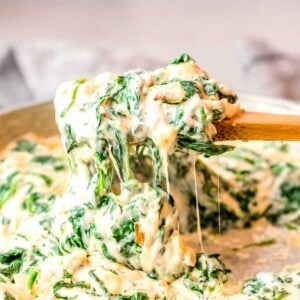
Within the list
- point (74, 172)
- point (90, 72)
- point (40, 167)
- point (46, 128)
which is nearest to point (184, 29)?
point (90, 72)

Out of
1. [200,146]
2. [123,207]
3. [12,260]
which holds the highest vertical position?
[200,146]

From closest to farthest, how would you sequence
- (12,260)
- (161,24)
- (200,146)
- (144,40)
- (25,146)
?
(200,146) < (12,260) < (25,146) < (144,40) < (161,24)

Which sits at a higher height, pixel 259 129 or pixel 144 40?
pixel 259 129

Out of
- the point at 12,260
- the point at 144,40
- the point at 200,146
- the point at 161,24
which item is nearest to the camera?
the point at 200,146

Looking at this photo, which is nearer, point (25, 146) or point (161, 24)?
point (25, 146)

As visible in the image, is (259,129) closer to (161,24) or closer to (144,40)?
(144,40)

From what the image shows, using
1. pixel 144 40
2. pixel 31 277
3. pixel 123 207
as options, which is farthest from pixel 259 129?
pixel 144 40

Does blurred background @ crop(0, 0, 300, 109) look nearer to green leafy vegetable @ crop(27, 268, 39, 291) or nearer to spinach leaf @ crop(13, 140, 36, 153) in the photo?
spinach leaf @ crop(13, 140, 36, 153)

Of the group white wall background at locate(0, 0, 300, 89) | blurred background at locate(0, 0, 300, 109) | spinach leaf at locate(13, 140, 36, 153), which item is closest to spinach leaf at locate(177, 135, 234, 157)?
spinach leaf at locate(13, 140, 36, 153)

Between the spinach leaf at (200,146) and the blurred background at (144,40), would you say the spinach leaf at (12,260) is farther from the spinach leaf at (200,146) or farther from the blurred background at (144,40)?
the blurred background at (144,40)
